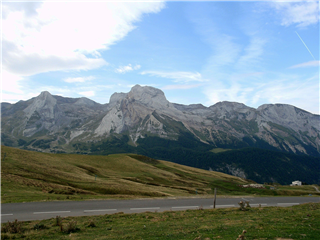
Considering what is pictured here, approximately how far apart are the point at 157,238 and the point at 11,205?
85.5ft

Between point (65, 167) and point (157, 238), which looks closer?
point (157, 238)

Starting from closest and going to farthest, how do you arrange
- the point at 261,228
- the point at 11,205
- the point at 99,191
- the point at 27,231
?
1. the point at 261,228
2. the point at 27,231
3. the point at 11,205
4. the point at 99,191

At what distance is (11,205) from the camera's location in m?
31.8

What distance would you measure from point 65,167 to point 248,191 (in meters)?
79.9

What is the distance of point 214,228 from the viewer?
771 inches

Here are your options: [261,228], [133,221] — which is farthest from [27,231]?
[261,228]

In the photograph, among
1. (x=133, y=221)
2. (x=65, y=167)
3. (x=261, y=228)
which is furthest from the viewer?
(x=65, y=167)

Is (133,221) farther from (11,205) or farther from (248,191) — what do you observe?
(248,191)

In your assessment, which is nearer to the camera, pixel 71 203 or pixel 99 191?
pixel 71 203

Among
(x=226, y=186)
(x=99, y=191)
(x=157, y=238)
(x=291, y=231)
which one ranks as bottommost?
(x=226, y=186)

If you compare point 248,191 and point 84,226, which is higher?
point 84,226

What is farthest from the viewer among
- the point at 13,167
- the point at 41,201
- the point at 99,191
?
the point at 13,167

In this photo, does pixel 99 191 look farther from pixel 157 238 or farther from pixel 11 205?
pixel 157 238

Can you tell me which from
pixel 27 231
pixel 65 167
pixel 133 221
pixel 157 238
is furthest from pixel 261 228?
pixel 65 167
